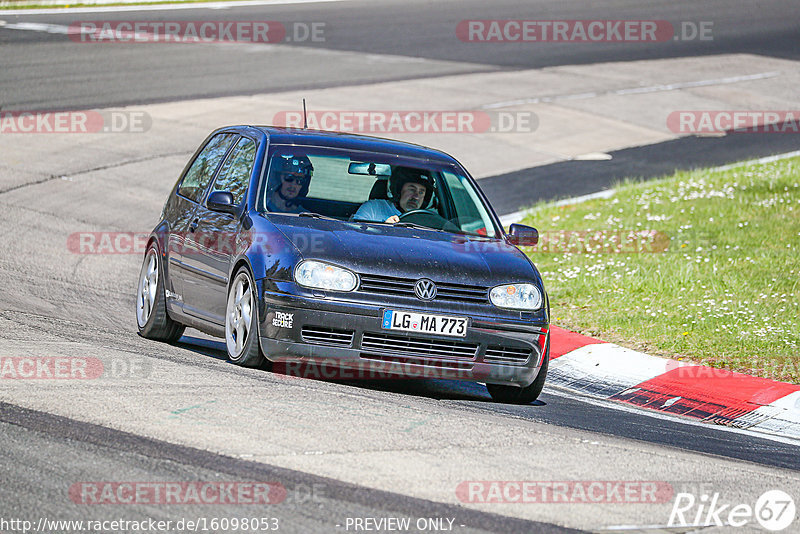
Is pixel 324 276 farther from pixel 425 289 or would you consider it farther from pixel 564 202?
pixel 564 202

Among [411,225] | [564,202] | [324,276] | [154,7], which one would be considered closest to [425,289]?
[324,276]

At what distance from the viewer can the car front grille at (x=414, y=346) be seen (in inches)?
295

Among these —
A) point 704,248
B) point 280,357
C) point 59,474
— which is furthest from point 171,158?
point 59,474

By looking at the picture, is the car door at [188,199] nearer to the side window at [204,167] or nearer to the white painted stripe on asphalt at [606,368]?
the side window at [204,167]

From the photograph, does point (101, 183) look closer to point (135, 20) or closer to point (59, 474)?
point (59, 474)

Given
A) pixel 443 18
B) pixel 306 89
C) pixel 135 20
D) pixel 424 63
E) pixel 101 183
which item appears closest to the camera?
pixel 101 183

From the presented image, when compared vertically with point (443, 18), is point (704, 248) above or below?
below

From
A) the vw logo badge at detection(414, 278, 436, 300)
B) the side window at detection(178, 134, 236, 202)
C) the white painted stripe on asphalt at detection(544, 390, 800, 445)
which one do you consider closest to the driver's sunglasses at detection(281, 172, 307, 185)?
the side window at detection(178, 134, 236, 202)

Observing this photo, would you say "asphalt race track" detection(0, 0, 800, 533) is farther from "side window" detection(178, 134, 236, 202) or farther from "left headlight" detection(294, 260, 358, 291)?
"side window" detection(178, 134, 236, 202)

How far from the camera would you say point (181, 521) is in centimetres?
482

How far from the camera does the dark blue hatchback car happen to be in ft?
24.5

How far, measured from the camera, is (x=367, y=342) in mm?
7480

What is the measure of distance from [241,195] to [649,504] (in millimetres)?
4108

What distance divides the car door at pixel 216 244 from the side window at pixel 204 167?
0.20 meters
